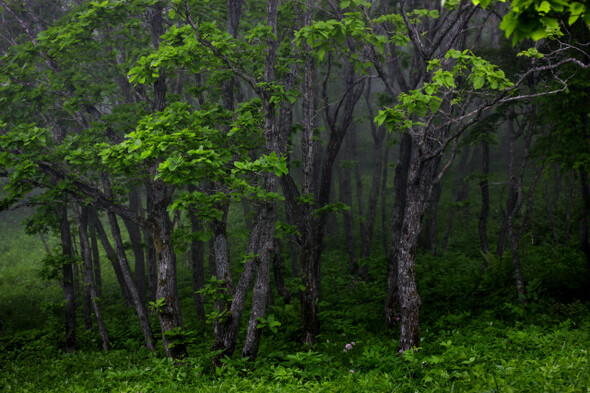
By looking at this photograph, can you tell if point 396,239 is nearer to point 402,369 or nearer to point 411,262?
point 411,262

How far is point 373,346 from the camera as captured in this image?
7387mm

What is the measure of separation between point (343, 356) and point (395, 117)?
4806 mm

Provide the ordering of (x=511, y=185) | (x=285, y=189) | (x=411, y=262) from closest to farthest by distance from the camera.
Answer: (x=411, y=262), (x=285, y=189), (x=511, y=185)

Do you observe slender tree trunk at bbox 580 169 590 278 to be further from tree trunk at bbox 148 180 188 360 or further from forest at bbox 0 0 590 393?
tree trunk at bbox 148 180 188 360

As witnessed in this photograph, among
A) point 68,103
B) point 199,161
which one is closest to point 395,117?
point 199,161

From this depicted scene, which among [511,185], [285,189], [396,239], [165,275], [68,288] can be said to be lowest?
[68,288]

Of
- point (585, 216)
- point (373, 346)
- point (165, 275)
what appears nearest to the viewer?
point (373, 346)

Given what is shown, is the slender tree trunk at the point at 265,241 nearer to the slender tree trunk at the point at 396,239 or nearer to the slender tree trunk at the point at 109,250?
the slender tree trunk at the point at 396,239

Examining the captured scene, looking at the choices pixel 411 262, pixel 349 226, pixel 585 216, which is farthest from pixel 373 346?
pixel 349 226

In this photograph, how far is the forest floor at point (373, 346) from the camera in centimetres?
546

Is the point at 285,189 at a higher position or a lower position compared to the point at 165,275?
higher

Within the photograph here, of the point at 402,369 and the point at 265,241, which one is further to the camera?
the point at 265,241

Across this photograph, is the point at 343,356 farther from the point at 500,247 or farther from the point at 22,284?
the point at 22,284

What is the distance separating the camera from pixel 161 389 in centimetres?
617
